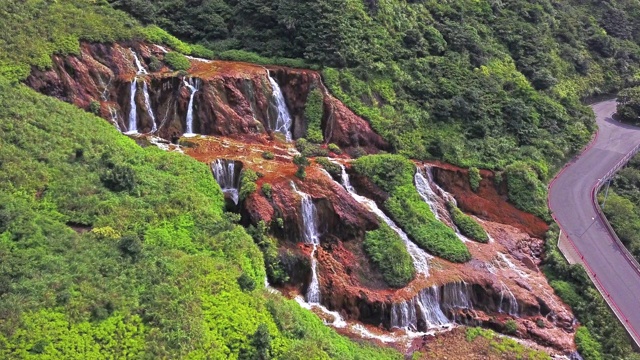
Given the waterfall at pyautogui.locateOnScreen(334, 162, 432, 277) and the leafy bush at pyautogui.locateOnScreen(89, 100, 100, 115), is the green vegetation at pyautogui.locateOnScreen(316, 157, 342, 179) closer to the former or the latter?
the waterfall at pyautogui.locateOnScreen(334, 162, 432, 277)

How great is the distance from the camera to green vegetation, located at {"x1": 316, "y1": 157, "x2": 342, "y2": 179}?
121 feet

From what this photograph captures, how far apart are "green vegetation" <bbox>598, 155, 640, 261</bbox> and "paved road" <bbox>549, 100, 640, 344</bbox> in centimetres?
146

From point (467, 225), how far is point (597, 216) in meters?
13.1

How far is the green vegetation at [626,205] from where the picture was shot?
4231cm

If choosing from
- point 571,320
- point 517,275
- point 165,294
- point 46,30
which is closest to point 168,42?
point 46,30

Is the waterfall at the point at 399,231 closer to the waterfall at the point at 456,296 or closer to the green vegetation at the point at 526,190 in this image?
the waterfall at the point at 456,296

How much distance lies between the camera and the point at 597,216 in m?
43.5

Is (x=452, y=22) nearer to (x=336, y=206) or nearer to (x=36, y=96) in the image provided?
(x=336, y=206)

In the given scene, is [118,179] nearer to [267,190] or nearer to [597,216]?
[267,190]

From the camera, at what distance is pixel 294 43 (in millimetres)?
48531

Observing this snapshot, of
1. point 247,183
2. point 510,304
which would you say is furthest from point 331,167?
point 510,304

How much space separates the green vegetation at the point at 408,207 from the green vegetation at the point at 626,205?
1605cm

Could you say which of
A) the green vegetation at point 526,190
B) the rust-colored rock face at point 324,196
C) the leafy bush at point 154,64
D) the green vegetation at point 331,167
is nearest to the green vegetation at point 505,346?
the rust-colored rock face at point 324,196

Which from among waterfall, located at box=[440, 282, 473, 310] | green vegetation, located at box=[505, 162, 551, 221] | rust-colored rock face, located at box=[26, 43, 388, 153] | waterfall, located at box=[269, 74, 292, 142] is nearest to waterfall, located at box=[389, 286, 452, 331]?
waterfall, located at box=[440, 282, 473, 310]
